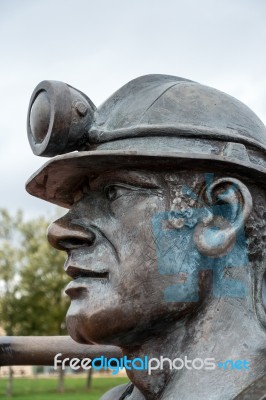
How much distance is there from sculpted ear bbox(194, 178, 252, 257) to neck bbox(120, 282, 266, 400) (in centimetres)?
22

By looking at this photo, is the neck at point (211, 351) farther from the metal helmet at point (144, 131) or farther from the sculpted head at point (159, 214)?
the metal helmet at point (144, 131)

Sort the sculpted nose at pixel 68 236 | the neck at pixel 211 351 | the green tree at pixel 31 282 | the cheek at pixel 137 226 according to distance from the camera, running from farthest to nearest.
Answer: the green tree at pixel 31 282 → the sculpted nose at pixel 68 236 → the cheek at pixel 137 226 → the neck at pixel 211 351

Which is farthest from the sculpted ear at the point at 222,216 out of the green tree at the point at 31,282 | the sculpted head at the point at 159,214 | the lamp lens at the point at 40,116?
the green tree at the point at 31,282

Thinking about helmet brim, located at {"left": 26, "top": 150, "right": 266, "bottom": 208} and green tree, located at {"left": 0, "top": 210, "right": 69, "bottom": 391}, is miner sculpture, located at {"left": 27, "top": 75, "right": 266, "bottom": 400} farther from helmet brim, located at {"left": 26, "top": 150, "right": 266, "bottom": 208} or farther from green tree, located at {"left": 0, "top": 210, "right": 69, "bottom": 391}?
green tree, located at {"left": 0, "top": 210, "right": 69, "bottom": 391}

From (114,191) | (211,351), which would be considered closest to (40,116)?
(114,191)

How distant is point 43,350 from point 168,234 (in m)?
1.47

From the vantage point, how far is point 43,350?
409 cm

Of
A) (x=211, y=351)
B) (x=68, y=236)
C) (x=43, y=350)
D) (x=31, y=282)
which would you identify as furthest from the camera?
(x=31, y=282)

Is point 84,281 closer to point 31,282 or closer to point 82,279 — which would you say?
point 82,279

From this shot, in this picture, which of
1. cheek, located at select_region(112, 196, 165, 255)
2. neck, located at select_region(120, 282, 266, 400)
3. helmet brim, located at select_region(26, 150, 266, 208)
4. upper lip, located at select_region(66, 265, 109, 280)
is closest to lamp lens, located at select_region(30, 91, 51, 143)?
helmet brim, located at select_region(26, 150, 266, 208)

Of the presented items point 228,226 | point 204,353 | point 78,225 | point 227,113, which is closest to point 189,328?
point 204,353

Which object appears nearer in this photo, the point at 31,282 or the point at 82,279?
the point at 82,279

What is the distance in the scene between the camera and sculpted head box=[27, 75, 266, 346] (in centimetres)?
294

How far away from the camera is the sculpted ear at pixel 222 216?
9.71ft
